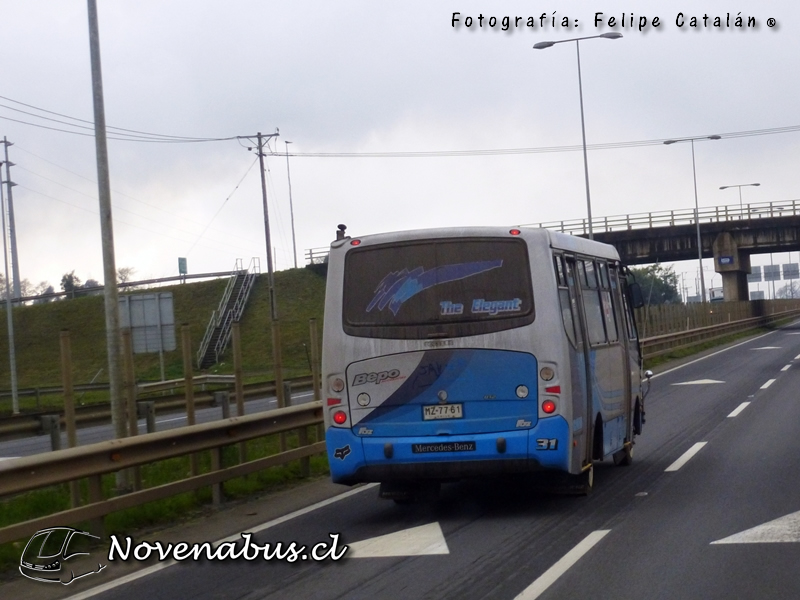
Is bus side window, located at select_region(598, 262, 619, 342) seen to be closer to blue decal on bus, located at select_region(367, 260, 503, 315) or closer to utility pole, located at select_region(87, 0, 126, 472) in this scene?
blue decal on bus, located at select_region(367, 260, 503, 315)

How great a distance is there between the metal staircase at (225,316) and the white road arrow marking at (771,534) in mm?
48586

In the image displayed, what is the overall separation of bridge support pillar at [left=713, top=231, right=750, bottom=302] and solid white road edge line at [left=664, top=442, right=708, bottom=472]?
188ft

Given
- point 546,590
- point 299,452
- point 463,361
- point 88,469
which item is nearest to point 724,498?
point 463,361

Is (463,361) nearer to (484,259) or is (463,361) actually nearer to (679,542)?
(484,259)

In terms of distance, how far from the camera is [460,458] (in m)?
9.68

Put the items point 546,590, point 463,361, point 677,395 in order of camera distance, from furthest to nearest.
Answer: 1. point 677,395
2. point 463,361
3. point 546,590

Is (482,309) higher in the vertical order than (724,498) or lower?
higher

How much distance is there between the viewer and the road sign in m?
15.8

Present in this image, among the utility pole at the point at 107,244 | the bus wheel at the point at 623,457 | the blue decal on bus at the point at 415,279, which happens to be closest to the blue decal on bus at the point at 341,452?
the blue decal on bus at the point at 415,279

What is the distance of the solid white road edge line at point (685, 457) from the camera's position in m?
12.7

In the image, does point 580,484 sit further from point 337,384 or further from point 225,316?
point 225,316

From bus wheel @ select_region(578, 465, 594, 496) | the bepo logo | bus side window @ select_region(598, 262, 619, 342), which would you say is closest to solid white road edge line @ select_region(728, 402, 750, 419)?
bus side window @ select_region(598, 262, 619, 342)

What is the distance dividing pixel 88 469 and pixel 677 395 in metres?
17.3

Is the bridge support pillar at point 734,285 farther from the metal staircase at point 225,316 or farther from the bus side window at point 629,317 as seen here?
the bus side window at point 629,317
